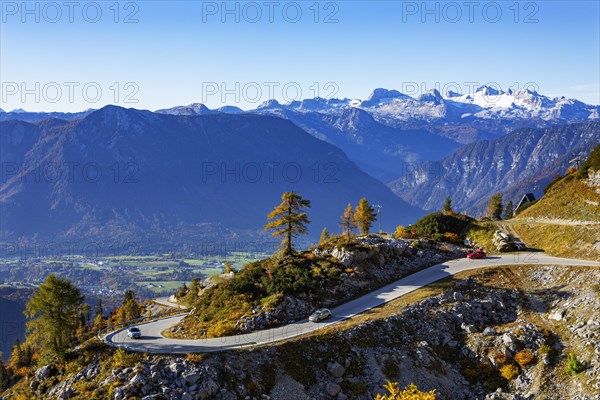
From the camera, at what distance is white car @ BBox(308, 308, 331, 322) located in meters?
54.1

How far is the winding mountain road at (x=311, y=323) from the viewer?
159 ft

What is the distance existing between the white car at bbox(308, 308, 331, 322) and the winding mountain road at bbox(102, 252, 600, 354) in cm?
49

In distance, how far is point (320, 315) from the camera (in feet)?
178

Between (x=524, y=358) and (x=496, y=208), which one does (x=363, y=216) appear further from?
(x=496, y=208)

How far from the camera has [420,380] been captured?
4647 centimetres

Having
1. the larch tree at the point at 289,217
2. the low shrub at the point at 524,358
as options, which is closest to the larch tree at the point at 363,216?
the larch tree at the point at 289,217

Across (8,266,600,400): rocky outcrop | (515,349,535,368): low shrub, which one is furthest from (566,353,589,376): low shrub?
(515,349,535,368): low shrub

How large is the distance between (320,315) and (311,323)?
1.33 metres

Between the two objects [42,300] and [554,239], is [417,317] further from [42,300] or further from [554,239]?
[42,300]

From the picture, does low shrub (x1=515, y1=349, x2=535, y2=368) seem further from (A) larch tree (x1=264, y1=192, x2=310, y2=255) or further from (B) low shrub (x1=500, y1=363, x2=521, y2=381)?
(A) larch tree (x1=264, y1=192, x2=310, y2=255)

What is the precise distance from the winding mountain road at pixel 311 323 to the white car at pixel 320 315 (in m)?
0.49

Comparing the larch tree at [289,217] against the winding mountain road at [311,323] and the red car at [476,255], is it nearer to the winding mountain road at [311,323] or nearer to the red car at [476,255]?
the winding mountain road at [311,323]

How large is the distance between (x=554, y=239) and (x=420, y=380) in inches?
1654

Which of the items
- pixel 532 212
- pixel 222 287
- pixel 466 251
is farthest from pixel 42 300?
pixel 532 212
